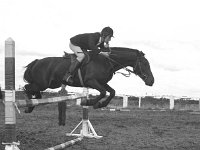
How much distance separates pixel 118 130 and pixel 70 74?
4.50 m

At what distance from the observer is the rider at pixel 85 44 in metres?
7.74

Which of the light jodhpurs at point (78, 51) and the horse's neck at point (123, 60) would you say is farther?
the horse's neck at point (123, 60)

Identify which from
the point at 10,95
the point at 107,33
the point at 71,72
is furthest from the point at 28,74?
the point at 10,95

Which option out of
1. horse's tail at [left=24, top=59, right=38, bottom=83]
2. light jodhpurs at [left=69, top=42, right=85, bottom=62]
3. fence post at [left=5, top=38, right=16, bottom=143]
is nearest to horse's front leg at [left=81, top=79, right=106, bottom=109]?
light jodhpurs at [left=69, top=42, right=85, bottom=62]

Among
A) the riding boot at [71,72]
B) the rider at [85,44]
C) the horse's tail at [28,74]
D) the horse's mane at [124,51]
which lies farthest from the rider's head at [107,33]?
the horse's tail at [28,74]

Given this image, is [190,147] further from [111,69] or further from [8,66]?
[8,66]

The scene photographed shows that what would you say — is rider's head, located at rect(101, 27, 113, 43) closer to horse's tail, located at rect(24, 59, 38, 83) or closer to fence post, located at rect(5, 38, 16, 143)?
horse's tail, located at rect(24, 59, 38, 83)

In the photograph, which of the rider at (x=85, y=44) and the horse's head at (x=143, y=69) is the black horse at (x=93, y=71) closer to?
the horse's head at (x=143, y=69)

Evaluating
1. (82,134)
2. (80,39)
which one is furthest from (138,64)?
(82,134)

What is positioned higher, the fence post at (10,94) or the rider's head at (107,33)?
the rider's head at (107,33)

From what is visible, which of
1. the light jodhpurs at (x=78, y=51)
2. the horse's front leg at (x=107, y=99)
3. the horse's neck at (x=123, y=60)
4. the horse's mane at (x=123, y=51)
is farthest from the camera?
the horse's mane at (x=123, y=51)

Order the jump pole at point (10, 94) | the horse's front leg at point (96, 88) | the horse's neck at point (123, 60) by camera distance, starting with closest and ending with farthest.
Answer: the jump pole at point (10, 94) → the horse's front leg at point (96, 88) → the horse's neck at point (123, 60)

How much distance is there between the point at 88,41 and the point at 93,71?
56 cm

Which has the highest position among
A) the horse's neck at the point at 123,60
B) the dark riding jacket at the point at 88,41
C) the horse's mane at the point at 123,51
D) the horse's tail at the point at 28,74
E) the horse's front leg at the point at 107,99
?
the dark riding jacket at the point at 88,41
